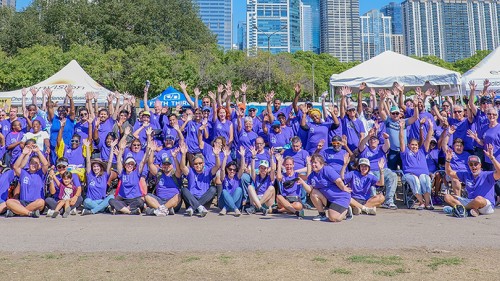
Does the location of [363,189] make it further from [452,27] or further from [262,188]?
[452,27]

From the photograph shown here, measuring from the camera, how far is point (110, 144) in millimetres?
9195

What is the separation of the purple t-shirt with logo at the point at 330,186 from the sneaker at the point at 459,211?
6.10ft

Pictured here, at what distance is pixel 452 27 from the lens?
113500 mm

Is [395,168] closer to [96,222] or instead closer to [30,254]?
[96,222]

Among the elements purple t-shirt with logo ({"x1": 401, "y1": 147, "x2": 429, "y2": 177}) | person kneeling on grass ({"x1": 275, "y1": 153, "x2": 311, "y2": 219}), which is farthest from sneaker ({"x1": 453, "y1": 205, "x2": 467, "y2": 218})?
person kneeling on grass ({"x1": 275, "y1": 153, "x2": 311, "y2": 219})

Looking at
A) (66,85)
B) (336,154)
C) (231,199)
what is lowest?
(231,199)

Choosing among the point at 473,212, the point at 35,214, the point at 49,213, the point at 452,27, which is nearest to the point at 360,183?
the point at 473,212

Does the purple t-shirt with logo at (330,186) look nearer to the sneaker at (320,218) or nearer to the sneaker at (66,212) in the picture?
the sneaker at (320,218)

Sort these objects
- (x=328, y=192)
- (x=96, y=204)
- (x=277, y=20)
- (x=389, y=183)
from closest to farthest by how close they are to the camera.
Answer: (x=328, y=192)
(x=96, y=204)
(x=389, y=183)
(x=277, y=20)

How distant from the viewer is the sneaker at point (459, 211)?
756cm

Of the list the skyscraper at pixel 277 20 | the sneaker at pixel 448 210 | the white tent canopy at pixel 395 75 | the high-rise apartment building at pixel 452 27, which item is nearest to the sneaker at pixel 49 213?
the sneaker at pixel 448 210

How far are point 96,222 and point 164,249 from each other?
2.27 metres

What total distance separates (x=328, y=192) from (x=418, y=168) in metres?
2.18

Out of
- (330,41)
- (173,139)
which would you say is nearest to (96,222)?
(173,139)
